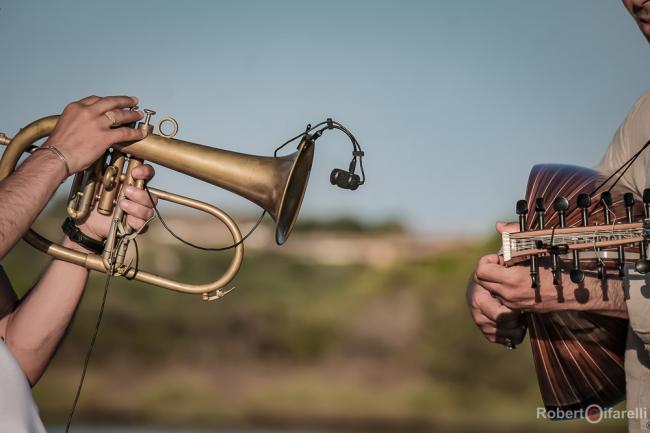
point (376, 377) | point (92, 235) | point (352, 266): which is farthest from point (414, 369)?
point (92, 235)

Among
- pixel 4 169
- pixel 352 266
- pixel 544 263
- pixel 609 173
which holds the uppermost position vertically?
pixel 352 266

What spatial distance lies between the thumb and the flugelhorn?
86 centimetres

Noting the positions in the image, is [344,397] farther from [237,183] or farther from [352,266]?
[237,183]

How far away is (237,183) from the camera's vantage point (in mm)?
3129

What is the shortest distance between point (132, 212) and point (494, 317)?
152 cm

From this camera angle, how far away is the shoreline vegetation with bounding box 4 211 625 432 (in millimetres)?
27484

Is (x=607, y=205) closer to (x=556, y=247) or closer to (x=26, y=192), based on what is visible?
(x=556, y=247)

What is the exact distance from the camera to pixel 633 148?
2.93 meters

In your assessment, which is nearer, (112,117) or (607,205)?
(607,205)

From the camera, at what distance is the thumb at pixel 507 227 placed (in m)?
2.64

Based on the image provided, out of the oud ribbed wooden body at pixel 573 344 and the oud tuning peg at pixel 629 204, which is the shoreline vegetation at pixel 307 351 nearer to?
the oud ribbed wooden body at pixel 573 344

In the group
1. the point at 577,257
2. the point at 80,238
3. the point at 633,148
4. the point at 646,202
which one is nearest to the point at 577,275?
the point at 577,257

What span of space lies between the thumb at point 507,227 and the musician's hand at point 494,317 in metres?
0.32

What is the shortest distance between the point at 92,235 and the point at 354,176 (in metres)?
1.16
